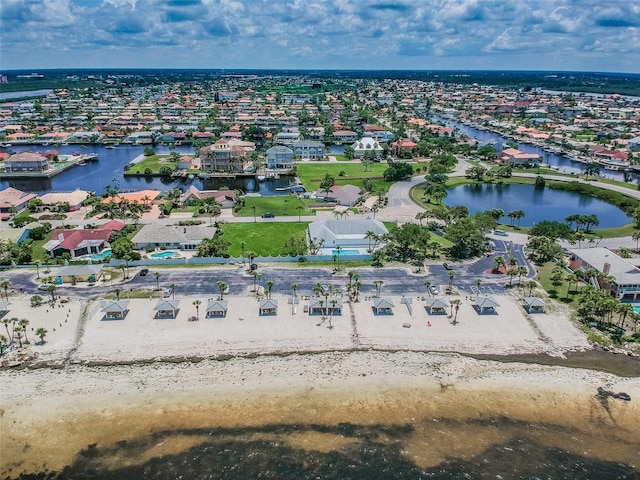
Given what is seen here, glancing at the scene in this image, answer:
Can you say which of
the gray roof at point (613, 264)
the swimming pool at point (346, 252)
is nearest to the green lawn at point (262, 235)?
the swimming pool at point (346, 252)

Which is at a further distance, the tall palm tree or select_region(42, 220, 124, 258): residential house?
select_region(42, 220, 124, 258): residential house

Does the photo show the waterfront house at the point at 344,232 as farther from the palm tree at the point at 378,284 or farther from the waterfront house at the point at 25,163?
the waterfront house at the point at 25,163

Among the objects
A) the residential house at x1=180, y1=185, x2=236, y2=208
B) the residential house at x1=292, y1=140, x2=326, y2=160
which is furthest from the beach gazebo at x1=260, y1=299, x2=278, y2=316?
the residential house at x1=292, y1=140, x2=326, y2=160

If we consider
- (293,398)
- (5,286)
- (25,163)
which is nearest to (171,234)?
(5,286)

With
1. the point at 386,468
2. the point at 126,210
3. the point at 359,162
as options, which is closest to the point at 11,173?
the point at 126,210

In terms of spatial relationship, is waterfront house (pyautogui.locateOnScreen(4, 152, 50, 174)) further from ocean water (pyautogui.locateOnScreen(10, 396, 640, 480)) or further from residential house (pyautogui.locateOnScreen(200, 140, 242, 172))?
ocean water (pyautogui.locateOnScreen(10, 396, 640, 480))

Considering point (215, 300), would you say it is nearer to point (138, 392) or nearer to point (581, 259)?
point (138, 392)
